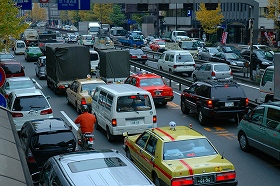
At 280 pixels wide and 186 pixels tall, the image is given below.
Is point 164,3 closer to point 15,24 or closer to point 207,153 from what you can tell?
point 15,24

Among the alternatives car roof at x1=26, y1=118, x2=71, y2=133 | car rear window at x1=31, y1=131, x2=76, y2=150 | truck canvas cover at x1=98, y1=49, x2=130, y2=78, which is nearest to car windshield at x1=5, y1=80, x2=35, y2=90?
truck canvas cover at x1=98, y1=49, x2=130, y2=78

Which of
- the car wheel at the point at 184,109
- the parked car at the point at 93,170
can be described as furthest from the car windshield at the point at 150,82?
the parked car at the point at 93,170

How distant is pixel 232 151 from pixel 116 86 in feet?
15.8

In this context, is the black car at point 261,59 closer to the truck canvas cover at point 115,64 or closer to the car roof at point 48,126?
the truck canvas cover at point 115,64

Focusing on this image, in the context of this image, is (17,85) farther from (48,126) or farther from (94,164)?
(94,164)

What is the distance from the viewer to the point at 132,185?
23.8 ft

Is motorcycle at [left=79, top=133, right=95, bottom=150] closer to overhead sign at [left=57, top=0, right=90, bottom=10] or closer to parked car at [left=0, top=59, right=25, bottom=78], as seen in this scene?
parked car at [left=0, top=59, right=25, bottom=78]

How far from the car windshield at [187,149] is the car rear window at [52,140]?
→ 294 centimetres

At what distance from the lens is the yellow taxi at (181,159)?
389 inches

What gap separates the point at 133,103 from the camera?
15.9 metres

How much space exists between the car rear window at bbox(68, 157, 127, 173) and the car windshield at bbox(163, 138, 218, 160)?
2.26 meters

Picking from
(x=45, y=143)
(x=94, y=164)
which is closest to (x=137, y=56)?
(x=45, y=143)

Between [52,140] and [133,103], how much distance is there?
4274 millimetres

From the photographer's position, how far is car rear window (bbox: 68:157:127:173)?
26.4 feet
